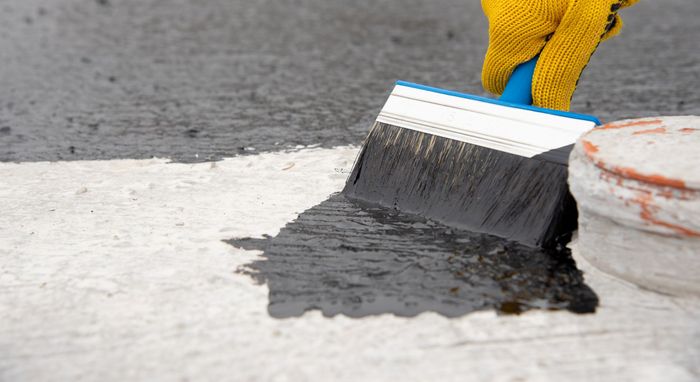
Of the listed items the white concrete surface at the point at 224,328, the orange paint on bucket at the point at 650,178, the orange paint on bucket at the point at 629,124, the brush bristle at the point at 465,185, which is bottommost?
the white concrete surface at the point at 224,328

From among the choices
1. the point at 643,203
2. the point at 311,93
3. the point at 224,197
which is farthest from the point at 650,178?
the point at 311,93

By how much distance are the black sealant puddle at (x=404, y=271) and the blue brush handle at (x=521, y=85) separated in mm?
683

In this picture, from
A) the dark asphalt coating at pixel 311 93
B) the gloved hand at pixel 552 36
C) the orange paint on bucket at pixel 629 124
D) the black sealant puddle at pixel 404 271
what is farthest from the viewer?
the gloved hand at pixel 552 36

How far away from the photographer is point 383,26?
895 cm

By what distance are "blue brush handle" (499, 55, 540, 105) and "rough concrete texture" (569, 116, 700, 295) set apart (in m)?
0.69

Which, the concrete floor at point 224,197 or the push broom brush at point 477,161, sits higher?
the push broom brush at point 477,161

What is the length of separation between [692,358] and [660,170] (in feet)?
1.93

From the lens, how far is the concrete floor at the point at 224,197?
2.43 m

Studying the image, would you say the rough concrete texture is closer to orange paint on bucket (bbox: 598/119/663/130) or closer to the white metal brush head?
orange paint on bucket (bbox: 598/119/663/130)

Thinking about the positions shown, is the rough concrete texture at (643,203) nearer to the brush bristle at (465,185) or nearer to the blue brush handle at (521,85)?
the brush bristle at (465,185)

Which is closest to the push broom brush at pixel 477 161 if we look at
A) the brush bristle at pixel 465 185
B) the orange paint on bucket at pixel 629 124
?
the brush bristle at pixel 465 185

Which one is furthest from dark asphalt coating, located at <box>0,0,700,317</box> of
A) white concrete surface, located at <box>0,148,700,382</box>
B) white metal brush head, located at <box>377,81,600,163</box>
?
white metal brush head, located at <box>377,81,600,163</box>

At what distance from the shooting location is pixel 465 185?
11.1 feet

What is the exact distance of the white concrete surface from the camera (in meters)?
2.37
